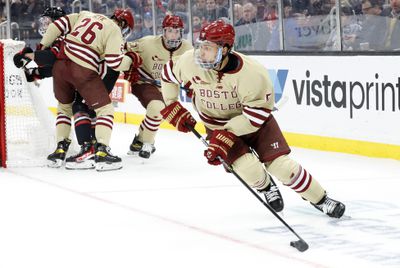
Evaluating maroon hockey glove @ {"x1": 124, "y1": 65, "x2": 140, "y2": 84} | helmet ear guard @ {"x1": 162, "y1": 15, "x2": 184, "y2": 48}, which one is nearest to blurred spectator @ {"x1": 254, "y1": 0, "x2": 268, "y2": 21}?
helmet ear guard @ {"x1": 162, "y1": 15, "x2": 184, "y2": 48}

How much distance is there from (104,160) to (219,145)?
7.79 ft

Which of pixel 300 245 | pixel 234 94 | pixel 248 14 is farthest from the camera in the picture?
pixel 248 14

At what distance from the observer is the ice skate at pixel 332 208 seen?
4812 mm

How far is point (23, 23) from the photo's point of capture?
1244 centimetres

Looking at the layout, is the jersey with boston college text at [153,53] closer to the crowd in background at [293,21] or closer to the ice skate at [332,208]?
the crowd in background at [293,21]

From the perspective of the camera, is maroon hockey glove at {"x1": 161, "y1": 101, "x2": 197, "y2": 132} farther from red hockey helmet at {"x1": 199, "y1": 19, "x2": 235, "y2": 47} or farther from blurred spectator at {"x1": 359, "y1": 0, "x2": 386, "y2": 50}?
blurred spectator at {"x1": 359, "y1": 0, "x2": 386, "y2": 50}

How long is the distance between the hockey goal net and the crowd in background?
218 cm

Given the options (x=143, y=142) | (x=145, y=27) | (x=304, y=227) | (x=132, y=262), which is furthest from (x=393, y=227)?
(x=145, y=27)

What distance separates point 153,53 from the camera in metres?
7.38

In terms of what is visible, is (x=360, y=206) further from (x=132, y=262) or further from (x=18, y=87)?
(x=18, y=87)

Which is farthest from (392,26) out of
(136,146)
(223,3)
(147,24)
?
(147,24)

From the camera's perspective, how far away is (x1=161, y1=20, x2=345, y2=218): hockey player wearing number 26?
181 inches

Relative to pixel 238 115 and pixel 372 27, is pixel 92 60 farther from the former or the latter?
pixel 238 115

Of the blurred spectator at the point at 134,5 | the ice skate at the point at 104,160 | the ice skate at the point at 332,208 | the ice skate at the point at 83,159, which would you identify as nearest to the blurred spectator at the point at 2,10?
the blurred spectator at the point at 134,5
